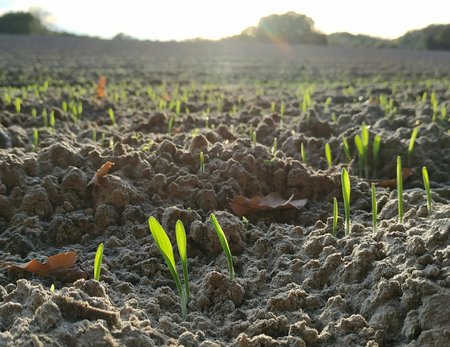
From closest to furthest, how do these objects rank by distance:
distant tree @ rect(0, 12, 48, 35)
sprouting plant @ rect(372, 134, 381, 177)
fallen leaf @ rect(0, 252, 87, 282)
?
1. fallen leaf @ rect(0, 252, 87, 282)
2. sprouting plant @ rect(372, 134, 381, 177)
3. distant tree @ rect(0, 12, 48, 35)

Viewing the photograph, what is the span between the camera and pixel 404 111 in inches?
157

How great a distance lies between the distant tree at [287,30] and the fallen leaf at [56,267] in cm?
3056

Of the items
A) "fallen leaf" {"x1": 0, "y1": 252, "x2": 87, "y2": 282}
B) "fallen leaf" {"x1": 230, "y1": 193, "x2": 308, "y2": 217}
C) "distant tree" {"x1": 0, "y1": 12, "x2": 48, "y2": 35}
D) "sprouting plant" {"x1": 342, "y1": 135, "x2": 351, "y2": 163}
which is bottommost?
"fallen leaf" {"x1": 0, "y1": 252, "x2": 87, "y2": 282}

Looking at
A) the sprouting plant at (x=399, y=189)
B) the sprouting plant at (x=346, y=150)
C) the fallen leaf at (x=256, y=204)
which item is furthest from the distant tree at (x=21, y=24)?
the sprouting plant at (x=399, y=189)

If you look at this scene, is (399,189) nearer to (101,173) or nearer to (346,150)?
(346,150)

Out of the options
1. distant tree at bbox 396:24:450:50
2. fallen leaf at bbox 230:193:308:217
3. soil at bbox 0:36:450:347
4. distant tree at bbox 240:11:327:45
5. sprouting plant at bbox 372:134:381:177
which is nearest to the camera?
soil at bbox 0:36:450:347

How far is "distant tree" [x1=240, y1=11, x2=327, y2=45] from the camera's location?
3234 cm

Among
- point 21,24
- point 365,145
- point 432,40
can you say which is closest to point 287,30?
point 432,40

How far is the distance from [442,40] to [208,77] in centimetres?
2485

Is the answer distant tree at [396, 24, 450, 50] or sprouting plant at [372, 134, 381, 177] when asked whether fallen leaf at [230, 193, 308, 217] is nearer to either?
sprouting plant at [372, 134, 381, 177]

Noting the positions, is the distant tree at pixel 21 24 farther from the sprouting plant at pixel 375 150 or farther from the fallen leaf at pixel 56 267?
the fallen leaf at pixel 56 267

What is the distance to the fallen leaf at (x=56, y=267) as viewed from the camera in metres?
1.63

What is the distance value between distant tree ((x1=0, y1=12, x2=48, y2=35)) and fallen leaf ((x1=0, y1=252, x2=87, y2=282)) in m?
28.9

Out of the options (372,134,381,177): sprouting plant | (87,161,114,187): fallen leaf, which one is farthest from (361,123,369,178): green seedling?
(87,161,114,187): fallen leaf
